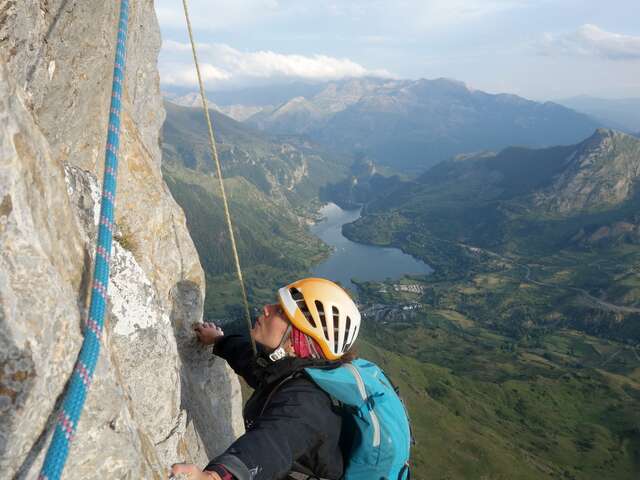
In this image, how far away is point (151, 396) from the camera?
870 centimetres

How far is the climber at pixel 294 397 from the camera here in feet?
14.4

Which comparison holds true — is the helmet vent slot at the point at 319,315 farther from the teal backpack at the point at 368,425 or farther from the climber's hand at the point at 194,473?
the climber's hand at the point at 194,473

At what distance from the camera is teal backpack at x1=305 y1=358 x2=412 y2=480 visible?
17.2 ft

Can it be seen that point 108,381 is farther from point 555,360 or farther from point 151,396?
point 555,360

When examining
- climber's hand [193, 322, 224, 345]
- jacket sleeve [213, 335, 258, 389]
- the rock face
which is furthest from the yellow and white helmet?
climber's hand [193, 322, 224, 345]

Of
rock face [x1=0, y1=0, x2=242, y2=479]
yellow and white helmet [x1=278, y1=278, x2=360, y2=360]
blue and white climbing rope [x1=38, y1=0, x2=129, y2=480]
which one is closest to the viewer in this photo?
blue and white climbing rope [x1=38, y1=0, x2=129, y2=480]

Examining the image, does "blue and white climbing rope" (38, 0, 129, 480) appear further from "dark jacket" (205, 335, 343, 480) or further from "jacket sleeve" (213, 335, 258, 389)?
"jacket sleeve" (213, 335, 258, 389)

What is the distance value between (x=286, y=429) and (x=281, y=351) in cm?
138

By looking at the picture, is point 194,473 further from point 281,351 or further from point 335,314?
point 335,314

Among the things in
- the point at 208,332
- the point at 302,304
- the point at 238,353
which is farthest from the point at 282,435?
the point at 208,332

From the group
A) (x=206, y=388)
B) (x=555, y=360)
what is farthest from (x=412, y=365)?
(x=206, y=388)

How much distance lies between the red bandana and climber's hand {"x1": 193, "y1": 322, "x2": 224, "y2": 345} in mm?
3881

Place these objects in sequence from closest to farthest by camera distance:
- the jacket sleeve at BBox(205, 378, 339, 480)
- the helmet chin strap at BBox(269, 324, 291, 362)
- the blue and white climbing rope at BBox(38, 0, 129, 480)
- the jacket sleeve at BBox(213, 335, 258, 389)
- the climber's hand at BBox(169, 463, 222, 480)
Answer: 1. the blue and white climbing rope at BBox(38, 0, 129, 480)
2. the climber's hand at BBox(169, 463, 222, 480)
3. the jacket sleeve at BBox(205, 378, 339, 480)
4. the helmet chin strap at BBox(269, 324, 291, 362)
5. the jacket sleeve at BBox(213, 335, 258, 389)

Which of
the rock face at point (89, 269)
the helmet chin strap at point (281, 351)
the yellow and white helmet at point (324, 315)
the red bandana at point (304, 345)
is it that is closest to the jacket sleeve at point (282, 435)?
the helmet chin strap at point (281, 351)
